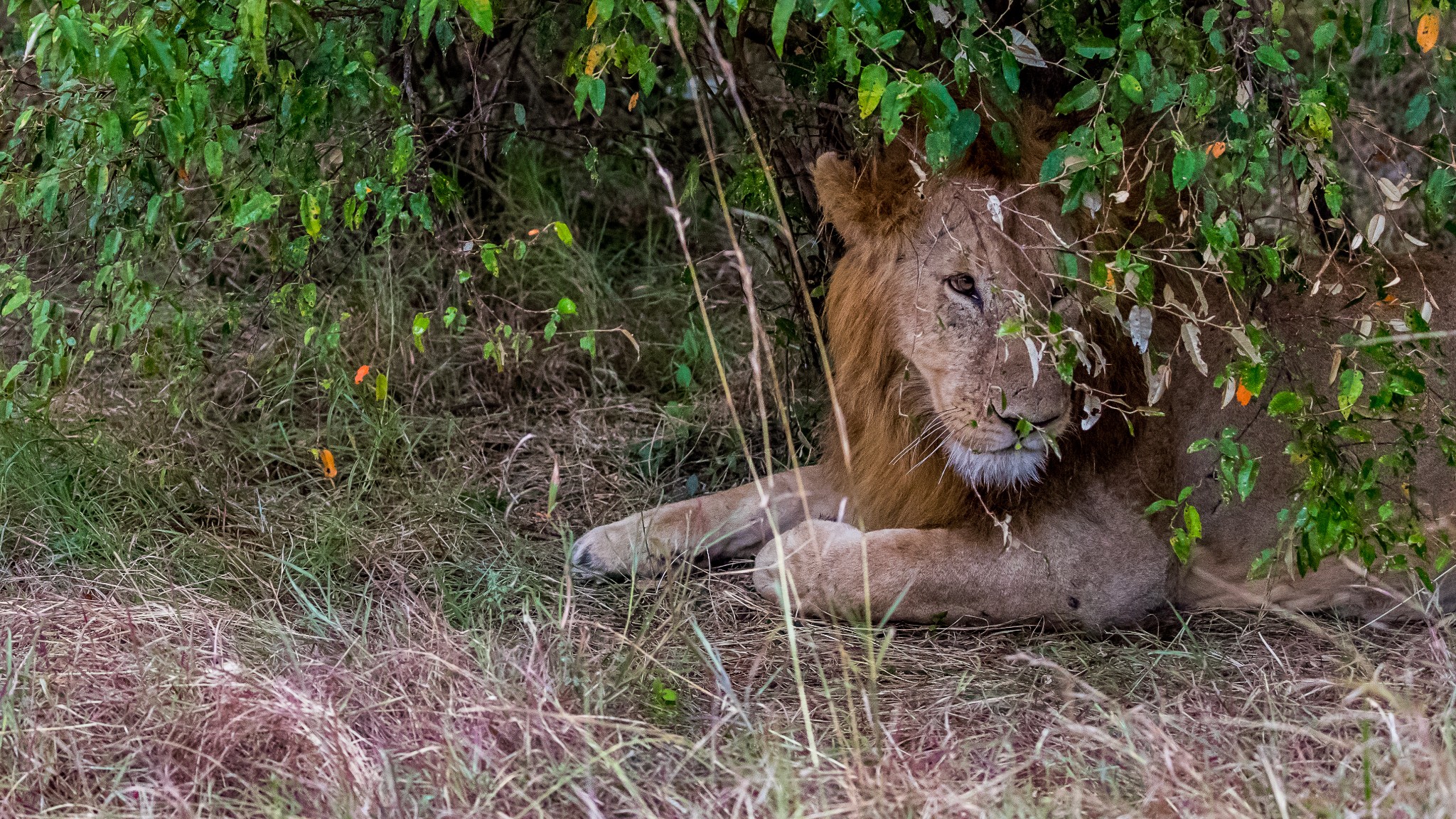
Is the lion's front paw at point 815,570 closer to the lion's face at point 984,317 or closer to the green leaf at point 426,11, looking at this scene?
the lion's face at point 984,317

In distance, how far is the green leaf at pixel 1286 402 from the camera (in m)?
2.19

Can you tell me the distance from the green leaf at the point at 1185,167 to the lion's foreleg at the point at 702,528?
4.18 ft

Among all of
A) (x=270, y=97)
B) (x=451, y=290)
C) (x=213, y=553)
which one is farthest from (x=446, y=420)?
(x=270, y=97)

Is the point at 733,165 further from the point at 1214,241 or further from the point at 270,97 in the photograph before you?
the point at 1214,241

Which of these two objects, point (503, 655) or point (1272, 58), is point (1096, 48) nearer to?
point (1272, 58)

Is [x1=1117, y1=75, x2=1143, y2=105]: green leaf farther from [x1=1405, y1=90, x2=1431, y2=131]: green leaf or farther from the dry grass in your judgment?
the dry grass

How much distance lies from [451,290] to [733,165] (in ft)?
3.64

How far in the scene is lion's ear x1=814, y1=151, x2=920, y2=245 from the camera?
9.05ft

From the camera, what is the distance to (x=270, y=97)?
9.60ft

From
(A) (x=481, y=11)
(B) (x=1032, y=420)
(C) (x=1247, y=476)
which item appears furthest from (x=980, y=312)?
(A) (x=481, y=11)

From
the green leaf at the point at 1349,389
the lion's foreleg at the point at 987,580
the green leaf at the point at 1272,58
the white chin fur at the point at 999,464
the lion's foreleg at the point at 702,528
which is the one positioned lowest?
the lion's foreleg at the point at 702,528

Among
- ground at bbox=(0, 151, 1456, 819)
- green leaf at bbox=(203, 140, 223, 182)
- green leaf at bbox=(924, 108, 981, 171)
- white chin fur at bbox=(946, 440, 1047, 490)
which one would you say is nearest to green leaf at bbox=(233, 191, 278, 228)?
green leaf at bbox=(203, 140, 223, 182)

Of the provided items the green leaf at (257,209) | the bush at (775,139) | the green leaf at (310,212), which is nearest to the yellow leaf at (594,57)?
the bush at (775,139)

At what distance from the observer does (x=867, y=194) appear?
2816mm
